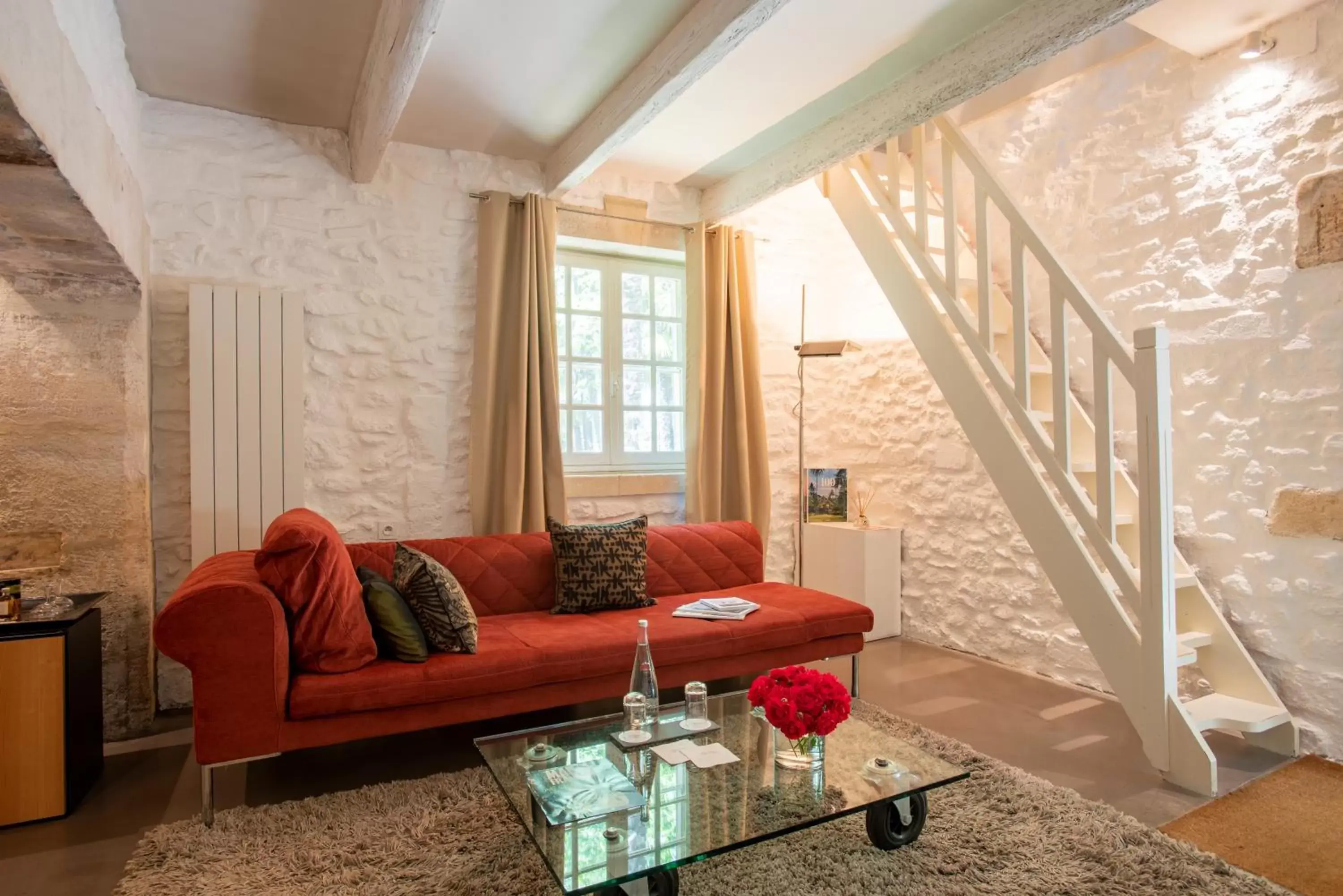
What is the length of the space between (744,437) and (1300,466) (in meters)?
2.51

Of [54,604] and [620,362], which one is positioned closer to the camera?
[54,604]

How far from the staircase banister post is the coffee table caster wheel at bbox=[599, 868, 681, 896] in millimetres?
1814

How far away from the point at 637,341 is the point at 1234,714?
11.0 ft

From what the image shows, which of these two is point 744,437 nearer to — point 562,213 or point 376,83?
point 562,213

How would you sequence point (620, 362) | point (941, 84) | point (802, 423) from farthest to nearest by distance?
point (802, 423)
point (620, 362)
point (941, 84)

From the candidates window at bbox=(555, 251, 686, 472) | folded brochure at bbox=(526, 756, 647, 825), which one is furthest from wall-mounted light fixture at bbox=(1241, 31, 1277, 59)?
folded brochure at bbox=(526, 756, 647, 825)

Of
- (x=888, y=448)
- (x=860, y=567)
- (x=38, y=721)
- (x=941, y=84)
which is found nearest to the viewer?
(x=38, y=721)

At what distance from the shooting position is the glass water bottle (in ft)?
7.47

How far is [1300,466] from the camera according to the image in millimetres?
2996

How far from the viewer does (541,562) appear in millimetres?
3639

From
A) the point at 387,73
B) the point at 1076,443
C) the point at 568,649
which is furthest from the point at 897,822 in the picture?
the point at 387,73

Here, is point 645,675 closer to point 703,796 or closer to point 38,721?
point 703,796

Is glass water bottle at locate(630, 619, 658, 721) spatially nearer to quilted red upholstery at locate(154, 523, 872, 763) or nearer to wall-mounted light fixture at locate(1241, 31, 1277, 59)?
quilted red upholstery at locate(154, 523, 872, 763)

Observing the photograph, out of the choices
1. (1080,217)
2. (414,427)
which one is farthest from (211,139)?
(1080,217)
